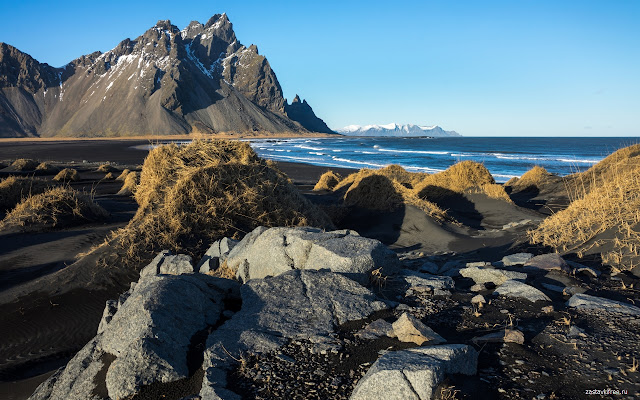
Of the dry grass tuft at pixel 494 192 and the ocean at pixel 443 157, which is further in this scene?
the ocean at pixel 443 157

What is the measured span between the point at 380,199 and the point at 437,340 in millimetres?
9676

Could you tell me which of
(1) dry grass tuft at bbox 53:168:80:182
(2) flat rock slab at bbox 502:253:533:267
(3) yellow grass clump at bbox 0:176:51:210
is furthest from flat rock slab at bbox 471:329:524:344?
(1) dry grass tuft at bbox 53:168:80:182

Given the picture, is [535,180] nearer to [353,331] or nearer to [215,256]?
[215,256]

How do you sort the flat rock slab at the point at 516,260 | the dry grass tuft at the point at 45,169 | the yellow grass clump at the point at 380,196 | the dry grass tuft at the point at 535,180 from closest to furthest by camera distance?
the flat rock slab at the point at 516,260 < the yellow grass clump at the point at 380,196 < the dry grass tuft at the point at 535,180 < the dry grass tuft at the point at 45,169

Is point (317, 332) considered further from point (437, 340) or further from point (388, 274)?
point (388, 274)

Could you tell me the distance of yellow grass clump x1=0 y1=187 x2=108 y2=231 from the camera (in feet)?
30.6

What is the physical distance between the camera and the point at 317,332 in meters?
3.41

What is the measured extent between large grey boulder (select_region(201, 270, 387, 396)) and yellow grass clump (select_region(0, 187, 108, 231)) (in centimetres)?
787

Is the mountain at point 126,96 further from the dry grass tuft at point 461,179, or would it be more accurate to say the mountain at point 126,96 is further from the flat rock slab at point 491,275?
the flat rock slab at point 491,275

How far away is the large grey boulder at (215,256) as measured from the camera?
18.4 ft

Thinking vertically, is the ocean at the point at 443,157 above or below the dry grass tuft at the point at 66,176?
above

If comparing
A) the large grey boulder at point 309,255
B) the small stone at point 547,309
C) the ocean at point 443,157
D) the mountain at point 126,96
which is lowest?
the small stone at point 547,309

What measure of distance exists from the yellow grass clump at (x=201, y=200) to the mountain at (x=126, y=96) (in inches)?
3752

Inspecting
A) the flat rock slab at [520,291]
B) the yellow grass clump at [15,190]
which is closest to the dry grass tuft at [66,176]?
→ the yellow grass clump at [15,190]
